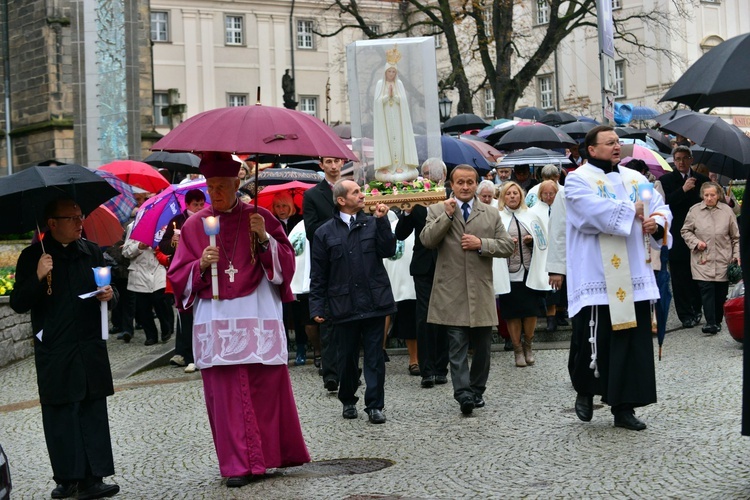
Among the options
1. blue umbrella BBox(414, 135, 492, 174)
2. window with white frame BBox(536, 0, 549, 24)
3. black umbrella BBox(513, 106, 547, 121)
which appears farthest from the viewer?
window with white frame BBox(536, 0, 549, 24)

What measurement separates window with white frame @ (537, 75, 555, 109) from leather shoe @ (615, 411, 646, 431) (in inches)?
1985

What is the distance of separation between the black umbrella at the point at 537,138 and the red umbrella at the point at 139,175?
5.36 m

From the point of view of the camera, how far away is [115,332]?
56.0ft

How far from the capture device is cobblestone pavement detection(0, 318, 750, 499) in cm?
729

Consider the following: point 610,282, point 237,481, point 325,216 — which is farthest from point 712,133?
point 237,481

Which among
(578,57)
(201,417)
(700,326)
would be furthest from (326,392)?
(578,57)

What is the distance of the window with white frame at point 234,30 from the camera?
194 feet

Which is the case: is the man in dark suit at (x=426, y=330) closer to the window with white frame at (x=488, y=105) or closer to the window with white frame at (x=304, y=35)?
the window with white frame at (x=488, y=105)

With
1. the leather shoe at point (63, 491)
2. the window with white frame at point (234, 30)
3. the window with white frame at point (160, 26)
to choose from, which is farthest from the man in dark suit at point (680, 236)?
the window with white frame at point (234, 30)

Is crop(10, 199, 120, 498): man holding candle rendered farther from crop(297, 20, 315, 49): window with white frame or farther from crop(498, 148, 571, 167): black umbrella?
crop(297, 20, 315, 49): window with white frame

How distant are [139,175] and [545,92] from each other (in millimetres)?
44574

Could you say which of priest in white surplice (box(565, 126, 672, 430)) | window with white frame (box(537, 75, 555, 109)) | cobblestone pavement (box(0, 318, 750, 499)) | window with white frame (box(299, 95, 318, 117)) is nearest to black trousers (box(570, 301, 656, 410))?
priest in white surplice (box(565, 126, 672, 430))

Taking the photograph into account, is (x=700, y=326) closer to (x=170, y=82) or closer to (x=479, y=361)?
(x=479, y=361)

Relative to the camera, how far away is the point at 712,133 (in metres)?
12.7
